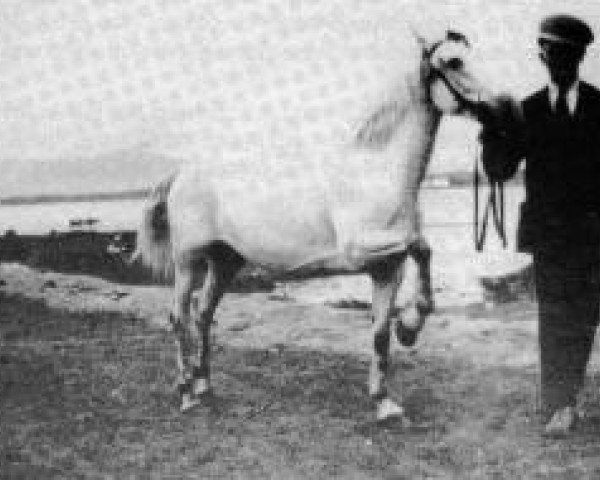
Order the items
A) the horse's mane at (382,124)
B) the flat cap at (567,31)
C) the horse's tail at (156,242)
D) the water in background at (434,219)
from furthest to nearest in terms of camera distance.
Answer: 1. the water in background at (434,219)
2. the horse's tail at (156,242)
3. the horse's mane at (382,124)
4. the flat cap at (567,31)

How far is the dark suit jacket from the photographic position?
16.5ft

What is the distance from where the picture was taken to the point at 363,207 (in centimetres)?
528

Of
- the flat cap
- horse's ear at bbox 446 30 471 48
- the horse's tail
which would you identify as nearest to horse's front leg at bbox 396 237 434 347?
horse's ear at bbox 446 30 471 48

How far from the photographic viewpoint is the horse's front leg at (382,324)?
539 cm

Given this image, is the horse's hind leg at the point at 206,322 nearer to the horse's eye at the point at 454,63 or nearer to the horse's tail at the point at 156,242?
the horse's tail at the point at 156,242

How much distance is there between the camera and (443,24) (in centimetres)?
510

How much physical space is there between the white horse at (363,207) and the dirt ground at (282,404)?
37cm

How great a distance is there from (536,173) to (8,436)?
10.5ft

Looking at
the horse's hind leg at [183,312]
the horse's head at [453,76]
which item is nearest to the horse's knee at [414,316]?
the horse's head at [453,76]

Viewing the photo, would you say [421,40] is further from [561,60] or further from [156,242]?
[156,242]

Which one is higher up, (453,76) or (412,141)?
(453,76)

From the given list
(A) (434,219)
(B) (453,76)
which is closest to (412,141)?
(B) (453,76)

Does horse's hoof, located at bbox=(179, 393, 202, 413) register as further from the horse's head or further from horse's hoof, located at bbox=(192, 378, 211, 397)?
the horse's head

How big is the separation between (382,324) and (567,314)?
3.23 ft
